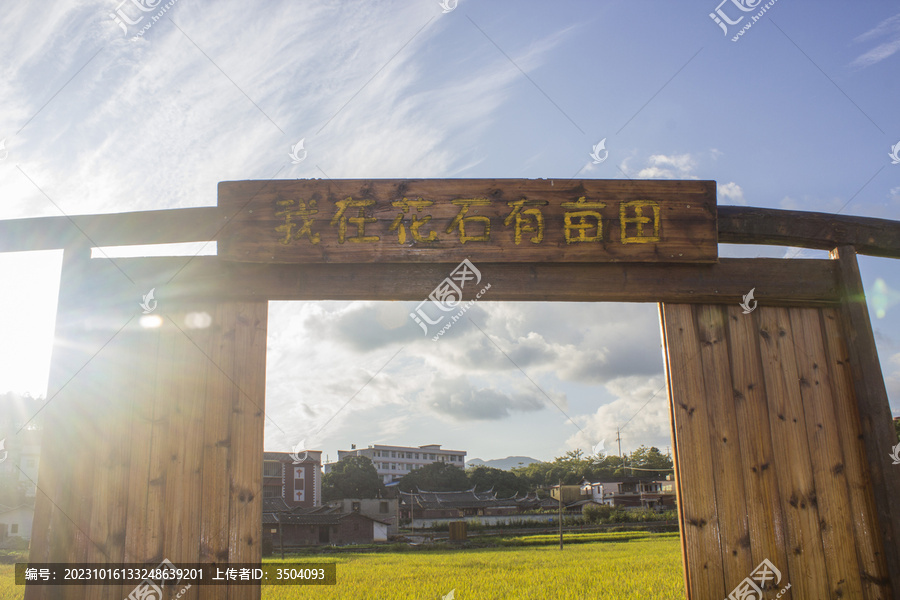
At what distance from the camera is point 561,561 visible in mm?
25516

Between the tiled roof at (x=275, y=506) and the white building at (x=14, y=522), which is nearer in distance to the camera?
the white building at (x=14, y=522)

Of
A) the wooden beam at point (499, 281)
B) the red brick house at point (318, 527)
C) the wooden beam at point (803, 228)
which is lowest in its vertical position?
the red brick house at point (318, 527)

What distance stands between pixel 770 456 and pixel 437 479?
55296 mm

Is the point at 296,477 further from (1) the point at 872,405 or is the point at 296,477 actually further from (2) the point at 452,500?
(1) the point at 872,405

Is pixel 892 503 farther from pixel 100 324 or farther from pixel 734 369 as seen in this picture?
pixel 100 324

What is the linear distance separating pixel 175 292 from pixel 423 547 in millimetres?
35134

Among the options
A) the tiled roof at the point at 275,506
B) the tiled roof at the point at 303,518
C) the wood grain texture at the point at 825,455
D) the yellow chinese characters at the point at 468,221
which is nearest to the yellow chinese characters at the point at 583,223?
the yellow chinese characters at the point at 468,221

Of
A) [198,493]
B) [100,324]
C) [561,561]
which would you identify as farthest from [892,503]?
[561,561]

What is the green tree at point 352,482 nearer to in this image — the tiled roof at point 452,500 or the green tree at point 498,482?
the tiled roof at point 452,500

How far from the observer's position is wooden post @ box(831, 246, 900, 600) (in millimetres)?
3572

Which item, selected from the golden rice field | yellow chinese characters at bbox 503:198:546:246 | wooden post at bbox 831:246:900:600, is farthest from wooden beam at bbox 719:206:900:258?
the golden rice field

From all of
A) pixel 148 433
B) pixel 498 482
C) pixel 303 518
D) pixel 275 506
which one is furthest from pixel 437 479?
pixel 148 433

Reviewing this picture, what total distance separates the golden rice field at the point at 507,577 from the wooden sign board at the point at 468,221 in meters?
11.2

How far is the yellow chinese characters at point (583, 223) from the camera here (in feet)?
12.8
